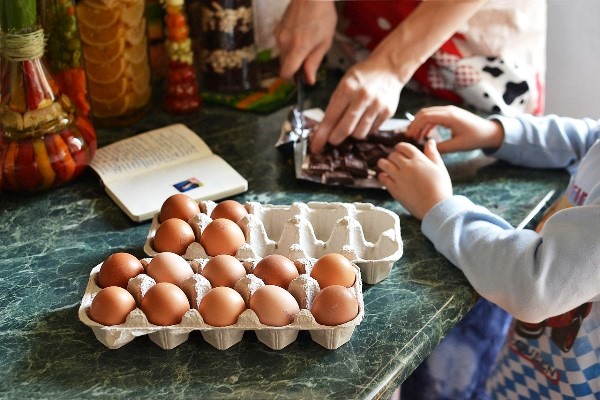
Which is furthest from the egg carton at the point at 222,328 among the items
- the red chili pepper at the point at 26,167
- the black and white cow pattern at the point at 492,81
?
the black and white cow pattern at the point at 492,81

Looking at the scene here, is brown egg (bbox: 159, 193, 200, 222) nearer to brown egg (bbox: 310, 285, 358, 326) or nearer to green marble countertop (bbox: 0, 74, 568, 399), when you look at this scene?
green marble countertop (bbox: 0, 74, 568, 399)

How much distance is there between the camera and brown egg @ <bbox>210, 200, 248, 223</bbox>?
1.22 m

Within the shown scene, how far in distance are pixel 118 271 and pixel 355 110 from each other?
1.99 feet

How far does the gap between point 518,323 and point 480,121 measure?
0.39 metres

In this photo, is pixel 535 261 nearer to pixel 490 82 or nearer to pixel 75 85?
pixel 490 82

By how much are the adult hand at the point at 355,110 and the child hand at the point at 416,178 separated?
0.34ft

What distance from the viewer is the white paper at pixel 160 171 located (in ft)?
4.53

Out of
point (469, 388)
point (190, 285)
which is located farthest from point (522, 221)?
point (190, 285)

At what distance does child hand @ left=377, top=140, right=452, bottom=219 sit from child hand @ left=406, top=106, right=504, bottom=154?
0.31 ft

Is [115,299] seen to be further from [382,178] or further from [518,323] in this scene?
[518,323]

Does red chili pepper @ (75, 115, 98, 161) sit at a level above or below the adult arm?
below

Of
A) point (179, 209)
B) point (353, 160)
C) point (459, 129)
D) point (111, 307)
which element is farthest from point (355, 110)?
point (111, 307)

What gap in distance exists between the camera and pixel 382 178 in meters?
1.39


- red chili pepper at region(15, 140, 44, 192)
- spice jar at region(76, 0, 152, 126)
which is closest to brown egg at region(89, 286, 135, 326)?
red chili pepper at region(15, 140, 44, 192)
